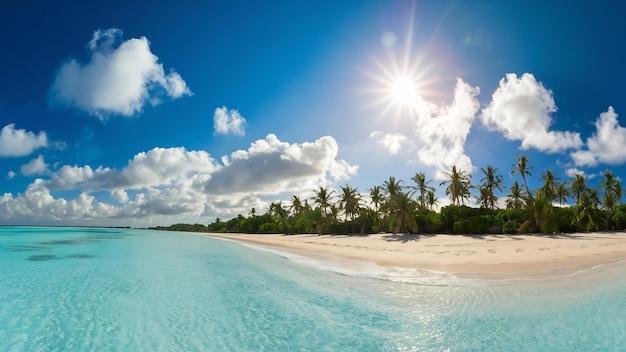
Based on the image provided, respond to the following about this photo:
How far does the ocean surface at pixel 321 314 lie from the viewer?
648 centimetres

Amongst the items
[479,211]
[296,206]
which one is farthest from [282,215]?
[479,211]

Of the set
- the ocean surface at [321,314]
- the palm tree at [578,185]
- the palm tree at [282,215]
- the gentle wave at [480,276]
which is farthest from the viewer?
the palm tree at [282,215]

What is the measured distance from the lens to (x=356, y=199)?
5284 cm

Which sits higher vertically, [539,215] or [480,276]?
[539,215]

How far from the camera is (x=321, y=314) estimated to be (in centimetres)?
838

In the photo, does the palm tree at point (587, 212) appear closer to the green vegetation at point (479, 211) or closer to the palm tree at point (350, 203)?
the green vegetation at point (479, 211)

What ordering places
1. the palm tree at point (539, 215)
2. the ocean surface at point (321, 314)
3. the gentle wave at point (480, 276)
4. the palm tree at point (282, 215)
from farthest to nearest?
the palm tree at point (282, 215), the palm tree at point (539, 215), the gentle wave at point (480, 276), the ocean surface at point (321, 314)

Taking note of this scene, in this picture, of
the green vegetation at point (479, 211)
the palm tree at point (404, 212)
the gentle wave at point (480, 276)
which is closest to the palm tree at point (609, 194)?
the green vegetation at point (479, 211)

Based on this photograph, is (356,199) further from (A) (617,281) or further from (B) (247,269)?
(A) (617,281)

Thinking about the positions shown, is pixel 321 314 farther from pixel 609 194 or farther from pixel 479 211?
pixel 609 194

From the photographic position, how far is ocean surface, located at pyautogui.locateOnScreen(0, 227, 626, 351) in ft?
21.2

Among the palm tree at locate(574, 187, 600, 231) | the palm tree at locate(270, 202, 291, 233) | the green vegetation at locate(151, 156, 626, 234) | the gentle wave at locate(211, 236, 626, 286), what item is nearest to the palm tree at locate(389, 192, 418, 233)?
the green vegetation at locate(151, 156, 626, 234)

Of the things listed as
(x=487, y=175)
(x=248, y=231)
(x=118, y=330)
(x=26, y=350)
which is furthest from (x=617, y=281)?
(x=248, y=231)

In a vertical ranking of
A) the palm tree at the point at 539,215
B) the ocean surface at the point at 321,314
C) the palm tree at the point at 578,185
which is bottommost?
the ocean surface at the point at 321,314
